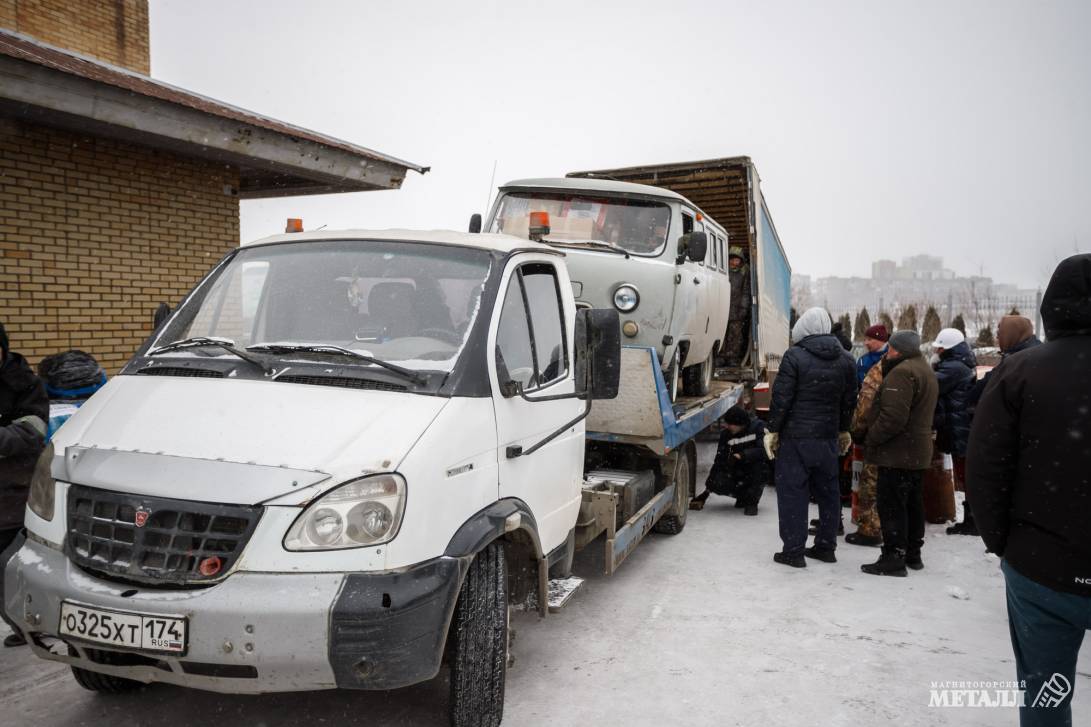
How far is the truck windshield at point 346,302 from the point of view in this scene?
345cm

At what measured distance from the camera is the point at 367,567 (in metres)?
2.67

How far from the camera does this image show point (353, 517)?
106 inches

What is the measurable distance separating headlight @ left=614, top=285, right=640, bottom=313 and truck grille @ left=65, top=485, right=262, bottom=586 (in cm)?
440

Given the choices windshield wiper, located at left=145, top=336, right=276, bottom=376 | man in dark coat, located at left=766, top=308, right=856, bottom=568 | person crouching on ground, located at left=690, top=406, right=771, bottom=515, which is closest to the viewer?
windshield wiper, located at left=145, top=336, right=276, bottom=376

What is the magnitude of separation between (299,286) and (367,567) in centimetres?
164

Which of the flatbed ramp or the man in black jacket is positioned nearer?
the man in black jacket

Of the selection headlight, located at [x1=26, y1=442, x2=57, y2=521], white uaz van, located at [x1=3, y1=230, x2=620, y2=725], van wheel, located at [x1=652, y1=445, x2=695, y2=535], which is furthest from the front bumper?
van wheel, located at [x1=652, y1=445, x2=695, y2=535]

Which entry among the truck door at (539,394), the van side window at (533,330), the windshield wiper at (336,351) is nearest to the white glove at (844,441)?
the truck door at (539,394)

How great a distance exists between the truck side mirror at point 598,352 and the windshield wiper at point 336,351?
1105mm

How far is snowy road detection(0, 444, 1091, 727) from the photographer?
3.61 metres

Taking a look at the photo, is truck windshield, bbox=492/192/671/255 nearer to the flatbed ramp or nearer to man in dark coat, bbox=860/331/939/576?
the flatbed ramp

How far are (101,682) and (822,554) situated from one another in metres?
5.21

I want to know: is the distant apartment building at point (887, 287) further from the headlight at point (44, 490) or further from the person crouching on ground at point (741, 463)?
the headlight at point (44, 490)

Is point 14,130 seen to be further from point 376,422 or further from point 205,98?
point 376,422
